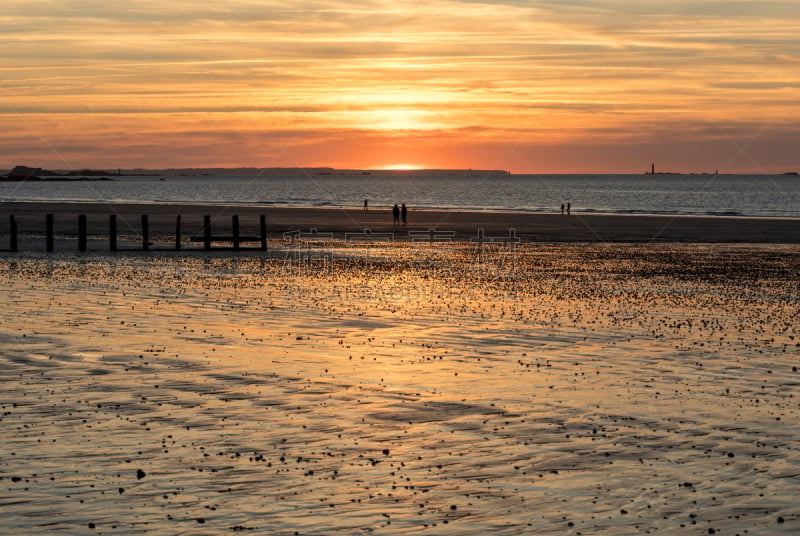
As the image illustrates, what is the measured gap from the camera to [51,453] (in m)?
11.5

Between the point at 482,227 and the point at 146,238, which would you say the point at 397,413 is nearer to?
the point at 146,238

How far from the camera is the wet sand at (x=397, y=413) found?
974 cm

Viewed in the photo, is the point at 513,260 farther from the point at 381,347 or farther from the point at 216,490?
the point at 216,490

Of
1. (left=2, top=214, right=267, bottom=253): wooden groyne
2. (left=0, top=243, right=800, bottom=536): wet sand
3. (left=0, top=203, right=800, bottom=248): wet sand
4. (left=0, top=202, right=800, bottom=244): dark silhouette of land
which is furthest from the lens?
(left=0, top=202, right=800, bottom=244): dark silhouette of land

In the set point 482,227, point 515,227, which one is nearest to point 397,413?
point 482,227

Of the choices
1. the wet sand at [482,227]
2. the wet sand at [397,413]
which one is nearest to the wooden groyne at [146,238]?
the wet sand at [482,227]

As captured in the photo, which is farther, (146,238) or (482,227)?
(482,227)

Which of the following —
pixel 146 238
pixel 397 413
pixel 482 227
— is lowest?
pixel 397 413

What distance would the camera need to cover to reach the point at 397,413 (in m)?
13.7

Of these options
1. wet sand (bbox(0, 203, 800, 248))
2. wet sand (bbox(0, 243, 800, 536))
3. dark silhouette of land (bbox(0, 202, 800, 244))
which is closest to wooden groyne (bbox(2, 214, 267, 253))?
wet sand (bbox(0, 203, 800, 248))

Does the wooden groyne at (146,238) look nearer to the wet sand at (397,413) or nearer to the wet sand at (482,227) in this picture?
the wet sand at (482,227)

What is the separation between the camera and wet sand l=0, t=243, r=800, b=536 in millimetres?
9742

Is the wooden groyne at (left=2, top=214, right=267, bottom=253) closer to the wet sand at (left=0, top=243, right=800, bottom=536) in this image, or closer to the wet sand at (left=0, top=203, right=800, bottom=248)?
the wet sand at (left=0, top=203, right=800, bottom=248)

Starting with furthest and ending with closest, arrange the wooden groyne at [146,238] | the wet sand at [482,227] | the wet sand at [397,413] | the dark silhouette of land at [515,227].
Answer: the dark silhouette of land at [515,227]
the wet sand at [482,227]
the wooden groyne at [146,238]
the wet sand at [397,413]
